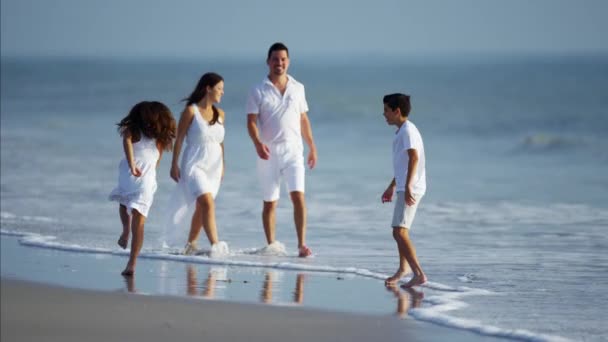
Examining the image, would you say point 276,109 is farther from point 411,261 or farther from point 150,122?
point 411,261

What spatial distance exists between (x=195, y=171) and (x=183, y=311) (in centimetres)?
288

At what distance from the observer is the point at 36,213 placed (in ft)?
46.1

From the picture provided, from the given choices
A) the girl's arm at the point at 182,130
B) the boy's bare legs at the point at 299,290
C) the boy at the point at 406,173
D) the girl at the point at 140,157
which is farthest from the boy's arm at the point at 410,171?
the girl's arm at the point at 182,130

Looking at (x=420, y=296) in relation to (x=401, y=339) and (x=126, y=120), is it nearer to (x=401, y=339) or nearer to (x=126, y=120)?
(x=401, y=339)

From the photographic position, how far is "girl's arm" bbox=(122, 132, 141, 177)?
9607 mm

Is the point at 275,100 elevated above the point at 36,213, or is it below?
above

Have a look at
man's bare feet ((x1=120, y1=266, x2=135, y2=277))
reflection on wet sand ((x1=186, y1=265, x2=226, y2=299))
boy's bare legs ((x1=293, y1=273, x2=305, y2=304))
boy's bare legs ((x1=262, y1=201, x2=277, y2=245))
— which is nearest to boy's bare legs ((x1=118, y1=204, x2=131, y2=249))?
man's bare feet ((x1=120, y1=266, x2=135, y2=277))

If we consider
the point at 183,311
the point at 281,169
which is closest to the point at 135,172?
the point at 183,311

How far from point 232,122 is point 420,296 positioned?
1176 inches

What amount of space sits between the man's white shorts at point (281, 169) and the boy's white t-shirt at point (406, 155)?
6.55ft

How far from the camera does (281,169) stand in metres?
11.3

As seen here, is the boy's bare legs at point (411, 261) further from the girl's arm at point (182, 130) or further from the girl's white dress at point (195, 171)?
the girl's arm at point (182, 130)

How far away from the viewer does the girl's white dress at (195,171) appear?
10836 mm

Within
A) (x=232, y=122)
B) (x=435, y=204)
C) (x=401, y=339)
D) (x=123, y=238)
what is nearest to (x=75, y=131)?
(x=232, y=122)
